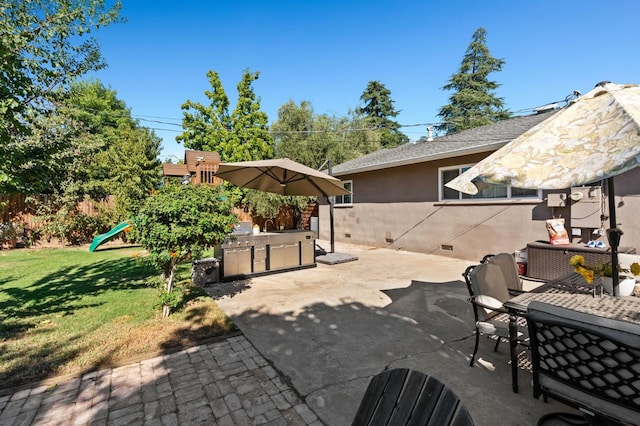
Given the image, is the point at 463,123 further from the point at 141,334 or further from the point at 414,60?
the point at 141,334

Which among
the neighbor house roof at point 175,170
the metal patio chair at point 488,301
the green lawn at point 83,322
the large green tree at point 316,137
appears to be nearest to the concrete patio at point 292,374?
the green lawn at point 83,322

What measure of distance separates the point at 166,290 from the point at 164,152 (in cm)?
2766

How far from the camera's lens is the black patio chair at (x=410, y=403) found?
3.30 ft

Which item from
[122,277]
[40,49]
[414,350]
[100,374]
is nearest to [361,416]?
[414,350]

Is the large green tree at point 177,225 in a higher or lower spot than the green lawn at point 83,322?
higher

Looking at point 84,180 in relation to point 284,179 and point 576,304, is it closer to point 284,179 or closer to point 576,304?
point 284,179

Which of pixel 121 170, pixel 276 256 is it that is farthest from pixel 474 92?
pixel 121 170

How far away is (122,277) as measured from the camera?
6.35 metres

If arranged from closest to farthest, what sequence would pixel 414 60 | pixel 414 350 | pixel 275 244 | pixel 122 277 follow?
pixel 414 350
pixel 122 277
pixel 275 244
pixel 414 60

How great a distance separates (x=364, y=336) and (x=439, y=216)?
622 centimetres

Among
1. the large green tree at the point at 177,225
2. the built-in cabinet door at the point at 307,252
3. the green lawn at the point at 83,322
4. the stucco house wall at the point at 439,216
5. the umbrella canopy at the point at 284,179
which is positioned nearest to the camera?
the green lawn at the point at 83,322

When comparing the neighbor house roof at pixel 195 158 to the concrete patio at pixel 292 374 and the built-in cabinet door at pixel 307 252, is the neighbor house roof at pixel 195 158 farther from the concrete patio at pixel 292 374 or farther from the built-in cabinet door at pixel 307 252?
the concrete patio at pixel 292 374

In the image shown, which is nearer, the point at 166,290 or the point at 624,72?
the point at 166,290

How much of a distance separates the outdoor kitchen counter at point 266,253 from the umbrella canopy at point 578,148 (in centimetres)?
476
